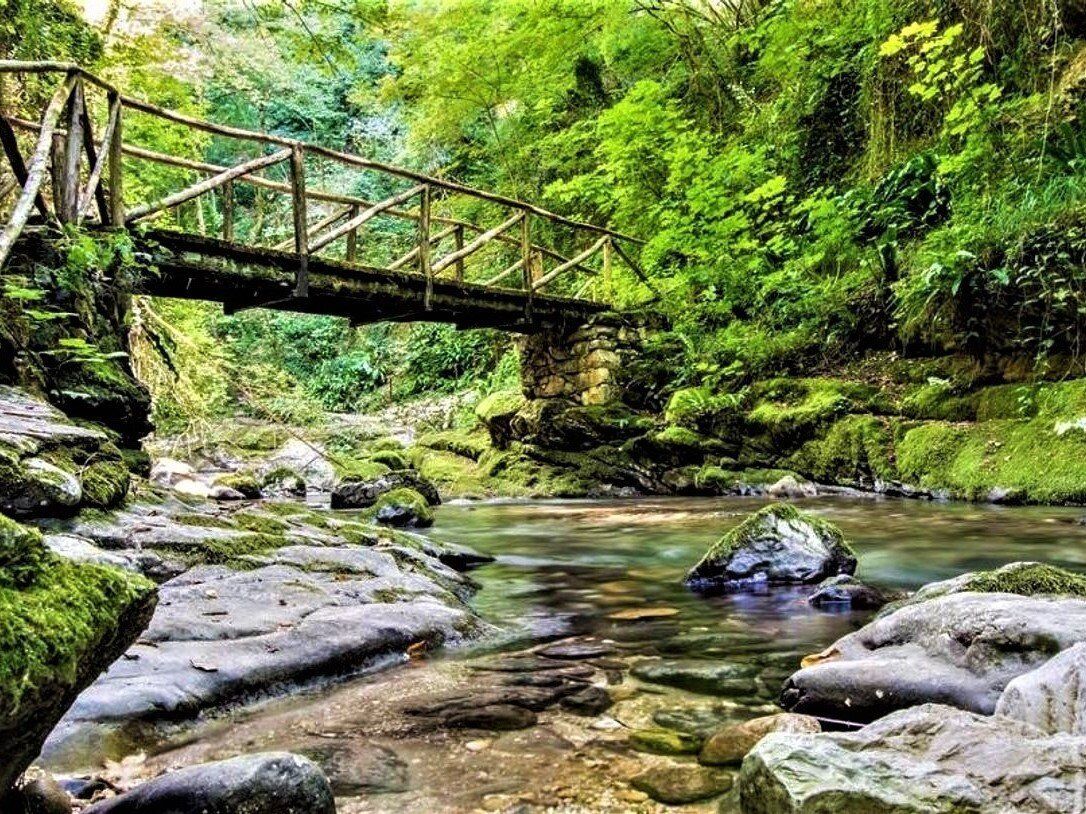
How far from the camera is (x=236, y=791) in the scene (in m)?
1.53

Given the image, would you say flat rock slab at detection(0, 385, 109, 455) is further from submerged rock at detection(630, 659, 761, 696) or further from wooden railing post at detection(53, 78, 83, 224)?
submerged rock at detection(630, 659, 761, 696)

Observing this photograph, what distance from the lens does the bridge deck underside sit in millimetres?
6793

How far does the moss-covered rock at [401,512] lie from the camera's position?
25.4ft

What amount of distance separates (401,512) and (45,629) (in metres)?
6.61

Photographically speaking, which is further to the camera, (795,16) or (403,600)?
(795,16)

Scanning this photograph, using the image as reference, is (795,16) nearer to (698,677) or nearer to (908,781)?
(698,677)

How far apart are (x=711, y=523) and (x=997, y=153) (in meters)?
5.18

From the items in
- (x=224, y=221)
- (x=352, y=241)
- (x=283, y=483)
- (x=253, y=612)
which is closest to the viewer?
(x=253, y=612)

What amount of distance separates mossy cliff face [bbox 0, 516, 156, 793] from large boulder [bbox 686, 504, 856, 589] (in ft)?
11.6

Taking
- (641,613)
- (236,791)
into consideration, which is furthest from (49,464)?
(641,613)

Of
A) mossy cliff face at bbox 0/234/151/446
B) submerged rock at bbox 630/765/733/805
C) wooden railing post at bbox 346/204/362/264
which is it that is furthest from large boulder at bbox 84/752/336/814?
wooden railing post at bbox 346/204/362/264

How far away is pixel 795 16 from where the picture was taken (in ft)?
39.4

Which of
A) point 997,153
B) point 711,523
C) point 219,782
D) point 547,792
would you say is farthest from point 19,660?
point 997,153

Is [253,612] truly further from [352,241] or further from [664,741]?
[352,241]
